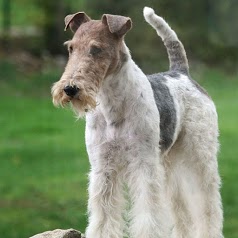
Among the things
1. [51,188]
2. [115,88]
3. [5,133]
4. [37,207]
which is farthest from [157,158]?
[5,133]

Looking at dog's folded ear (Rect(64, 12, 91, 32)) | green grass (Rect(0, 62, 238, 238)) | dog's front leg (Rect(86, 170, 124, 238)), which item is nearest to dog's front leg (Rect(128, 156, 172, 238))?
dog's front leg (Rect(86, 170, 124, 238))

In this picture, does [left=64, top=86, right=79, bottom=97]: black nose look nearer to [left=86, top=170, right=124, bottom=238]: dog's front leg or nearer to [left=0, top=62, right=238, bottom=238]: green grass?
[left=86, top=170, right=124, bottom=238]: dog's front leg

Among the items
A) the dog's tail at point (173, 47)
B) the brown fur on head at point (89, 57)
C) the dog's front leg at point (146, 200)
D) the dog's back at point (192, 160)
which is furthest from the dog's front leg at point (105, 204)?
the dog's tail at point (173, 47)

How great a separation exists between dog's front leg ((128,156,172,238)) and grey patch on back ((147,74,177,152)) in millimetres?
392

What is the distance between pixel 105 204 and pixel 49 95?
1659 centimetres

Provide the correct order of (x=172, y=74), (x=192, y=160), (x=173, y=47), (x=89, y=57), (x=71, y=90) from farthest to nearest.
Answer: (x=173, y=47) < (x=172, y=74) < (x=192, y=160) < (x=89, y=57) < (x=71, y=90)

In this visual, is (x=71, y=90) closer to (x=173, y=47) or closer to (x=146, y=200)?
(x=146, y=200)

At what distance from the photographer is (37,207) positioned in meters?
12.2

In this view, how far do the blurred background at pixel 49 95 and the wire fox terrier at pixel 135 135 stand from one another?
3538 millimetres

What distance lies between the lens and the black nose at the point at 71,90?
221 inches

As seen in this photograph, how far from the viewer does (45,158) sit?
15.6 metres

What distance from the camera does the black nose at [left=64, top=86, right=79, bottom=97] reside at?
561 cm

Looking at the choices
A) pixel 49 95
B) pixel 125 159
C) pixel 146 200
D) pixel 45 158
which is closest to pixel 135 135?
pixel 125 159

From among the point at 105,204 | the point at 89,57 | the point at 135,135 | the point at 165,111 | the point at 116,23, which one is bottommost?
the point at 105,204
